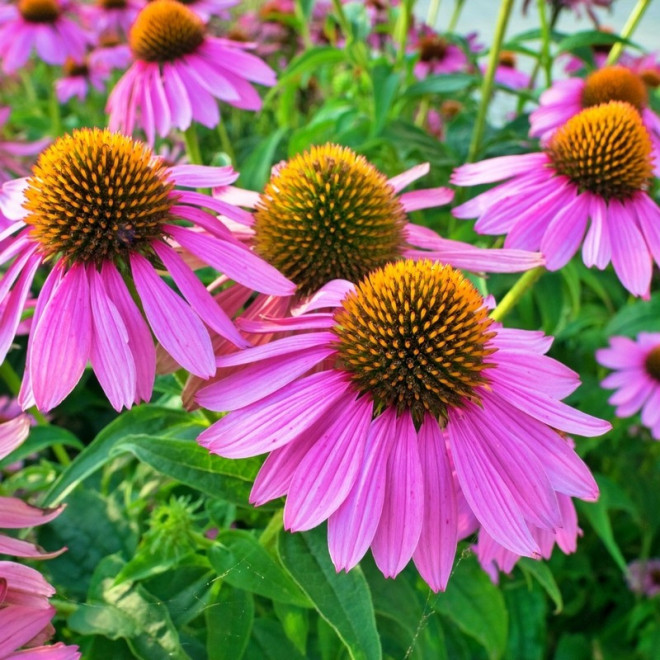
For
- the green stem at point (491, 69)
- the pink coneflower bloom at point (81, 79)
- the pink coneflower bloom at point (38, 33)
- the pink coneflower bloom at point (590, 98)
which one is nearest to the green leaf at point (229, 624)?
the pink coneflower bloom at point (590, 98)

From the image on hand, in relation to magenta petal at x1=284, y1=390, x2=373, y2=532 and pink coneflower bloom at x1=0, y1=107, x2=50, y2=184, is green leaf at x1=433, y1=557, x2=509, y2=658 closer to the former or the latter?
magenta petal at x1=284, y1=390, x2=373, y2=532

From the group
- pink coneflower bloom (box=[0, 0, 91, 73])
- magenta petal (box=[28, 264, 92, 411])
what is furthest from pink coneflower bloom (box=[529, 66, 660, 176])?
pink coneflower bloom (box=[0, 0, 91, 73])

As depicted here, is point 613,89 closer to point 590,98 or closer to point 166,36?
point 590,98

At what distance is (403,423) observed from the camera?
0.71 meters

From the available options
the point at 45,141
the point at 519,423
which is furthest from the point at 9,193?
the point at 45,141

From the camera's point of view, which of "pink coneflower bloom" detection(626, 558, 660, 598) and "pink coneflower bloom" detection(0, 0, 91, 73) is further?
"pink coneflower bloom" detection(0, 0, 91, 73)

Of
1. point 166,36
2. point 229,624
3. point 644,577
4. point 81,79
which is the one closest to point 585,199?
point 229,624

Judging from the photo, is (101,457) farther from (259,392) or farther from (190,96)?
(190,96)

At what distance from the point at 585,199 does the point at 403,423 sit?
1.68 feet

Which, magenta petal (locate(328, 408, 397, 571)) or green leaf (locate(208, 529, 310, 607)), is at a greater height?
magenta petal (locate(328, 408, 397, 571))

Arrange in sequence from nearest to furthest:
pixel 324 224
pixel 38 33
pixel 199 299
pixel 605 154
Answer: pixel 199 299, pixel 324 224, pixel 605 154, pixel 38 33

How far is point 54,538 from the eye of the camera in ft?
3.47

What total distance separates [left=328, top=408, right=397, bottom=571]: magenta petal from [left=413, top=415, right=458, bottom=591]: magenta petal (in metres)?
0.04

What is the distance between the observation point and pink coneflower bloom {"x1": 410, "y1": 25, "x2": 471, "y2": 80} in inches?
97.5
